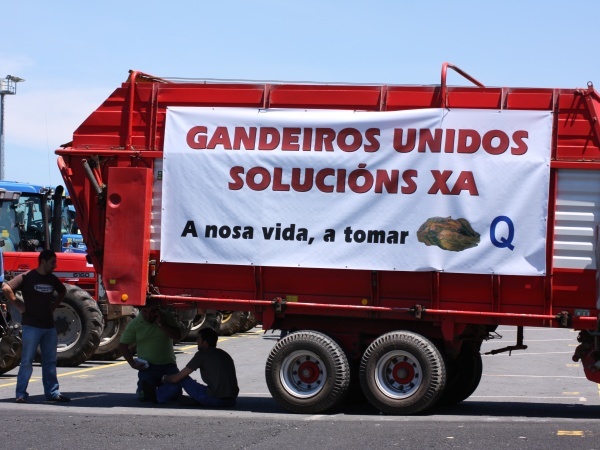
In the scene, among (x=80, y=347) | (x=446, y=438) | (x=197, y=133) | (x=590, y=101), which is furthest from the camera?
(x=80, y=347)

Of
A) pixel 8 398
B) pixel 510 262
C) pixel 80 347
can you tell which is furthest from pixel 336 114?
pixel 80 347

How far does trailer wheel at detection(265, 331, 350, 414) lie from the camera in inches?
562

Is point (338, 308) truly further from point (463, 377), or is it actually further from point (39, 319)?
point (39, 319)

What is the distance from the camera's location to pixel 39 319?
595 inches

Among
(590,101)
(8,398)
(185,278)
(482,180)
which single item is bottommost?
(8,398)

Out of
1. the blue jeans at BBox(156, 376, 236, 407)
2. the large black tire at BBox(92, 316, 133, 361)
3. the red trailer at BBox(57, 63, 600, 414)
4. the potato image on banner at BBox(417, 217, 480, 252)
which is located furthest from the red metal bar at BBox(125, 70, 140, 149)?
the large black tire at BBox(92, 316, 133, 361)

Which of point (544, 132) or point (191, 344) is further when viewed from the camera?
point (191, 344)

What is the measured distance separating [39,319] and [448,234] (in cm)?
499

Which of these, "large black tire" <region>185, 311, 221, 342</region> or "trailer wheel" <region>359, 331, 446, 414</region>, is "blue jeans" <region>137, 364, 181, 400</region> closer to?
"trailer wheel" <region>359, 331, 446, 414</region>

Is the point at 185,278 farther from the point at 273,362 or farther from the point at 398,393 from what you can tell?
the point at 398,393

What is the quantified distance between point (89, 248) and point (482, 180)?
486cm

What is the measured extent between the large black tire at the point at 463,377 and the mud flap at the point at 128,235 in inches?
154

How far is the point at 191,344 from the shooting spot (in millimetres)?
27359

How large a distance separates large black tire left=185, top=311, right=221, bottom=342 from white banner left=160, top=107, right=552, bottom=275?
37.5ft
